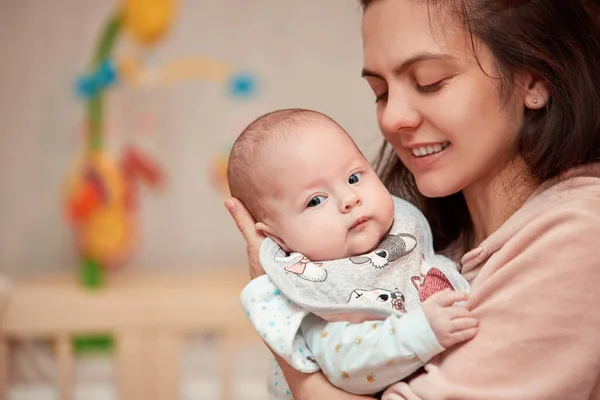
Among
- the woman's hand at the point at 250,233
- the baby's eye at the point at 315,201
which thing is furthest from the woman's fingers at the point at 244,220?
the baby's eye at the point at 315,201

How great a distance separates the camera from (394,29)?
120cm

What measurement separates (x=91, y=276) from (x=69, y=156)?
19.0 inches

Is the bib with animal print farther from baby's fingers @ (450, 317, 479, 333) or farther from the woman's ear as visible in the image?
the woman's ear

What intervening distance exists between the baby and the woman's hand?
2cm

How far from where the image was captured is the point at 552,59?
118 cm

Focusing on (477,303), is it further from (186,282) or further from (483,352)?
(186,282)

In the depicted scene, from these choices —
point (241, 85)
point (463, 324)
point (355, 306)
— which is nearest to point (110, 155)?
point (241, 85)

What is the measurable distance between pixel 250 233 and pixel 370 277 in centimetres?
22

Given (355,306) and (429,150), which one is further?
(429,150)

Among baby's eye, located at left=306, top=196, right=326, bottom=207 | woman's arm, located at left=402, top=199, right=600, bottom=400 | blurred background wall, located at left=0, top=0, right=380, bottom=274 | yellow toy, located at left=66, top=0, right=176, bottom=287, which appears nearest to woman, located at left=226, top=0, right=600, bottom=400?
woman's arm, located at left=402, top=199, right=600, bottom=400

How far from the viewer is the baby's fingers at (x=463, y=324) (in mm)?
1041

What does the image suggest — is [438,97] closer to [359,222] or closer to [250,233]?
[359,222]

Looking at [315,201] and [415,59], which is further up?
[415,59]

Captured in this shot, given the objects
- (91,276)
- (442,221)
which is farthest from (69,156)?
(442,221)
